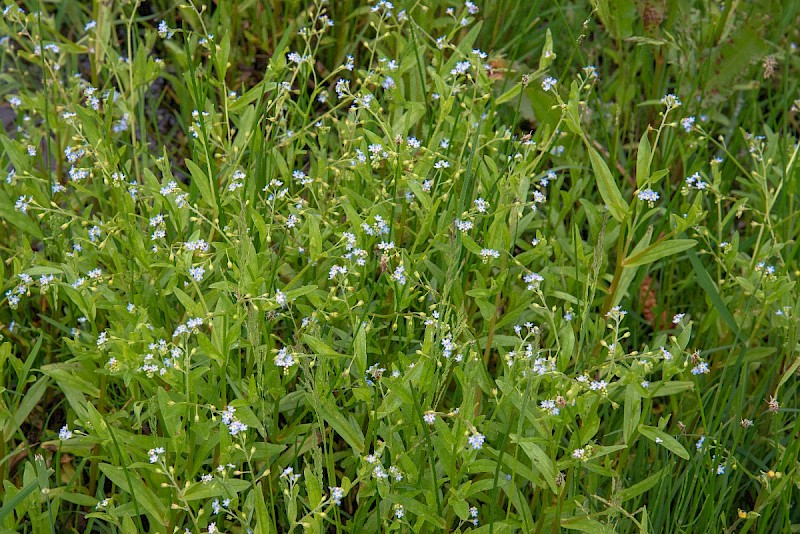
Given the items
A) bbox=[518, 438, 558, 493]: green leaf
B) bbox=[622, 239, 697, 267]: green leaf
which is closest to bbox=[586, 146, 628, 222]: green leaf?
bbox=[622, 239, 697, 267]: green leaf

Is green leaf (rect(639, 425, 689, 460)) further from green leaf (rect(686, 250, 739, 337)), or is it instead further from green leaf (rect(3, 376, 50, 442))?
green leaf (rect(3, 376, 50, 442))

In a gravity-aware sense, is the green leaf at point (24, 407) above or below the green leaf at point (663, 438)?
below

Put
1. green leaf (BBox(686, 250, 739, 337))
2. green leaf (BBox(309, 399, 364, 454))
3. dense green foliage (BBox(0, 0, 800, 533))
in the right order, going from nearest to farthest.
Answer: dense green foliage (BBox(0, 0, 800, 533)) < green leaf (BBox(309, 399, 364, 454)) < green leaf (BBox(686, 250, 739, 337))

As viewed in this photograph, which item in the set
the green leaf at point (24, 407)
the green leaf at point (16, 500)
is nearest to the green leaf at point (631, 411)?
the green leaf at point (16, 500)

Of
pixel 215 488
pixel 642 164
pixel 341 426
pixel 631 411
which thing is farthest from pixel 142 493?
pixel 642 164

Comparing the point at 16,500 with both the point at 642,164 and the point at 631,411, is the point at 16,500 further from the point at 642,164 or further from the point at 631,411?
the point at 642,164

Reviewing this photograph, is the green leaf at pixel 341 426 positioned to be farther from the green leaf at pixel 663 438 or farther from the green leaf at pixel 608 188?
the green leaf at pixel 608 188

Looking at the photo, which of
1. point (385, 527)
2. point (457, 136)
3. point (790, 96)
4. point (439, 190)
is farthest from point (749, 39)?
point (385, 527)
